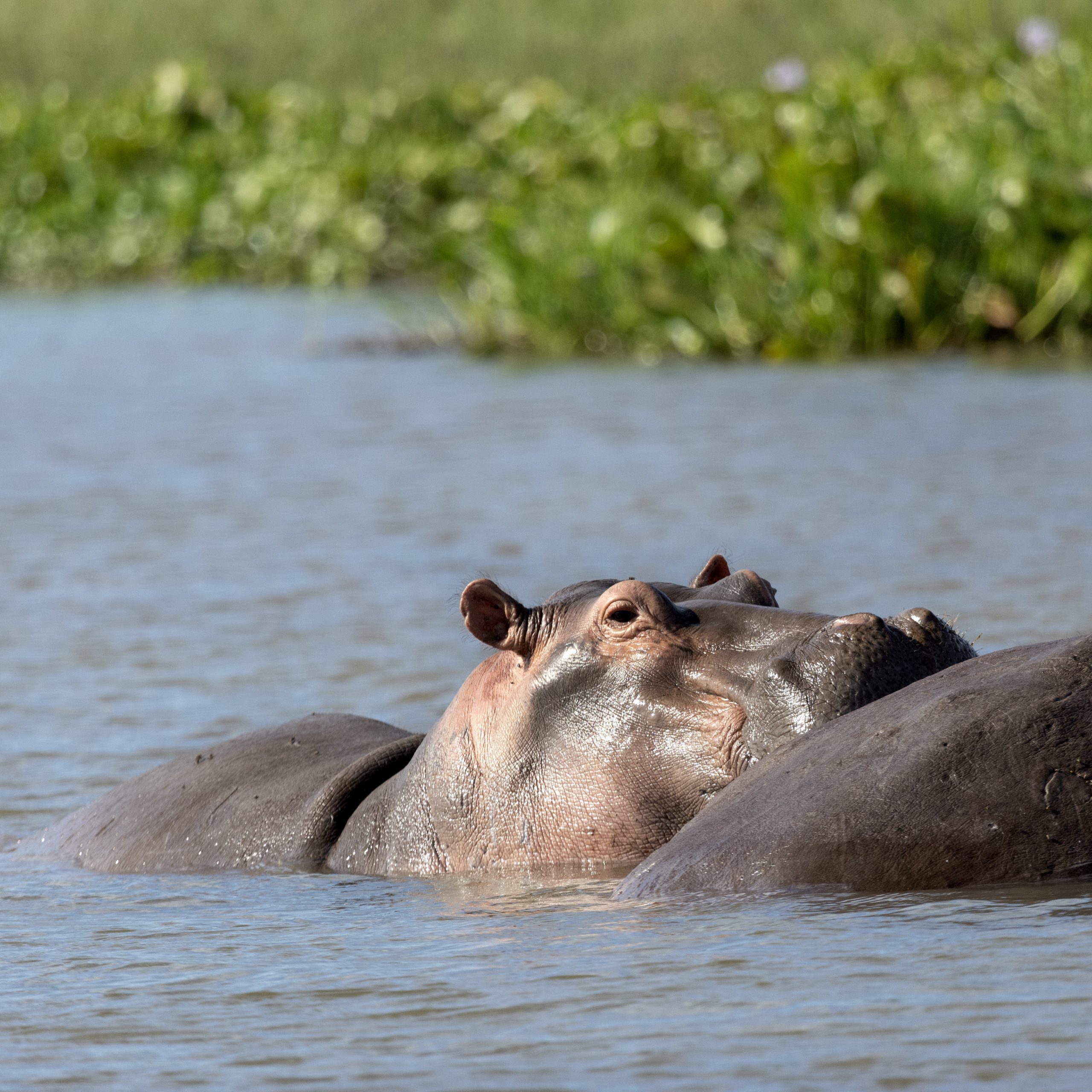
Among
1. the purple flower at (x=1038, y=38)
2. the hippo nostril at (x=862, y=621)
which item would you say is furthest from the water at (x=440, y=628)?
the purple flower at (x=1038, y=38)

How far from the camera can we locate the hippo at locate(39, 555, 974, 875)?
367cm

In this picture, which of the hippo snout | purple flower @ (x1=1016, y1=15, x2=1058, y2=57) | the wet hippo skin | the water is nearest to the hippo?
the hippo snout

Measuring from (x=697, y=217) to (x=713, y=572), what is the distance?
7.20 metres

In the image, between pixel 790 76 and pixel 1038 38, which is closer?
pixel 1038 38

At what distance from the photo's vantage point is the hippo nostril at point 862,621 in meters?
3.59

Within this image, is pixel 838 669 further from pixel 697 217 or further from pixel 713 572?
pixel 697 217

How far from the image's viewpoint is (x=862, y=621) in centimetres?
359

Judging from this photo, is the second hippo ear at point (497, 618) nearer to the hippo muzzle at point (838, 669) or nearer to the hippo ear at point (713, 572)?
the hippo ear at point (713, 572)

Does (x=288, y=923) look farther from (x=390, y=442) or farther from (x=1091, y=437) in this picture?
(x=390, y=442)

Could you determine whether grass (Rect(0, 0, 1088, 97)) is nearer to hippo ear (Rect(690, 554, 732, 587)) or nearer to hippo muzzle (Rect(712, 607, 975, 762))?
hippo ear (Rect(690, 554, 732, 587))

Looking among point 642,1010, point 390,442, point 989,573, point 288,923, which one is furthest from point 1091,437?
point 642,1010

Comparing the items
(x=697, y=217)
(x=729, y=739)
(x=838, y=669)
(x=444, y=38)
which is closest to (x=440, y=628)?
(x=729, y=739)

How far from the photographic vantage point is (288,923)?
370cm

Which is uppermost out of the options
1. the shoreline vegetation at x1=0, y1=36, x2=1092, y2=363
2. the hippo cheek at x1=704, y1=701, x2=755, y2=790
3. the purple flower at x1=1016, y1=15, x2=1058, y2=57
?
the purple flower at x1=1016, y1=15, x2=1058, y2=57
